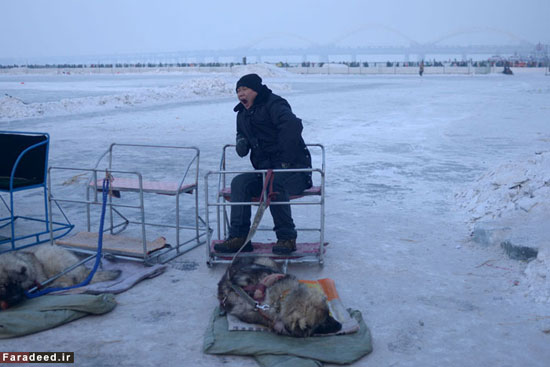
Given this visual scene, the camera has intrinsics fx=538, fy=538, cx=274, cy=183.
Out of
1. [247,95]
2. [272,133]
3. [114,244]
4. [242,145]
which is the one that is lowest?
[114,244]

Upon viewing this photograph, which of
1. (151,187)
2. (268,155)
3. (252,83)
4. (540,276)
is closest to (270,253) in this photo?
(268,155)

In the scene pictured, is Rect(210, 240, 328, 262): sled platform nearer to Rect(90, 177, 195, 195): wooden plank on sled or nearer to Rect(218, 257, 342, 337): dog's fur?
Rect(90, 177, 195, 195): wooden plank on sled

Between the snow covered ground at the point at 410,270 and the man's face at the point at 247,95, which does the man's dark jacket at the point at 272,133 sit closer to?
the man's face at the point at 247,95

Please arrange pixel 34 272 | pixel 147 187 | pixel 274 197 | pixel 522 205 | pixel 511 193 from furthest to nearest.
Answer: pixel 511 193 < pixel 522 205 < pixel 147 187 < pixel 274 197 < pixel 34 272

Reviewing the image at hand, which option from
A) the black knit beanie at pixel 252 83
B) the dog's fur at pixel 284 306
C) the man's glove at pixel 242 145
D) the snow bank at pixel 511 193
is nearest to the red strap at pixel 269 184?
the man's glove at pixel 242 145

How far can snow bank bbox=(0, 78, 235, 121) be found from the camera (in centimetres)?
2042

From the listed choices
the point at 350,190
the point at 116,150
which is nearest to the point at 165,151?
the point at 116,150

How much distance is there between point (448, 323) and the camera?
4152 millimetres

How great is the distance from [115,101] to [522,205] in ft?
71.0

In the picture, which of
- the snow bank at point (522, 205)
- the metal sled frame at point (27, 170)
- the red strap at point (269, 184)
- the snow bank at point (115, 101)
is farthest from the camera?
Answer: the snow bank at point (115, 101)

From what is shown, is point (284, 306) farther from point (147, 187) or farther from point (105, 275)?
point (147, 187)

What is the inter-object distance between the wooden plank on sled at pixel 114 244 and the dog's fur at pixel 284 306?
1504 mm

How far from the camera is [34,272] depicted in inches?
182

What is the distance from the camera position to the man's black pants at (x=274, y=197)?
5379 millimetres
